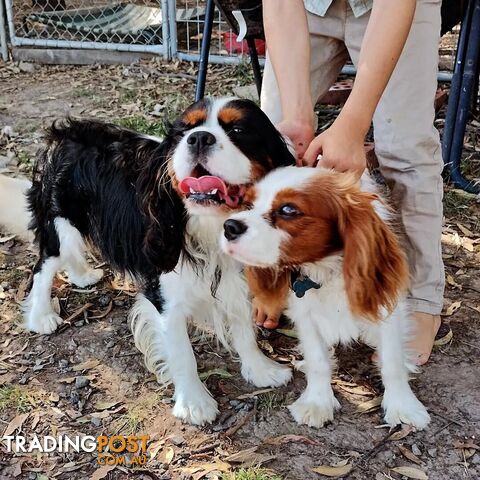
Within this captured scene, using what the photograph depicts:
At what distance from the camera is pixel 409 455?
2146mm

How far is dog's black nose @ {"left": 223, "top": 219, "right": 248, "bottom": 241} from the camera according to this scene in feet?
5.79

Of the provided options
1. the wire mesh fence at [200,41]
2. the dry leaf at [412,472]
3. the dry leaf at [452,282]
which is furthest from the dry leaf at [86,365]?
the wire mesh fence at [200,41]

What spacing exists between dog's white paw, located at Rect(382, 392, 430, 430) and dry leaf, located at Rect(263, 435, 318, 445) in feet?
0.89

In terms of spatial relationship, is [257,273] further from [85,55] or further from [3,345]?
[85,55]

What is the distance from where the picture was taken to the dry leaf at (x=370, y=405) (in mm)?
2349

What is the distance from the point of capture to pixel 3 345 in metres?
2.79

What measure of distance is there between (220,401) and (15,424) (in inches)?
27.1

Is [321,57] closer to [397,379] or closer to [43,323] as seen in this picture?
[397,379]

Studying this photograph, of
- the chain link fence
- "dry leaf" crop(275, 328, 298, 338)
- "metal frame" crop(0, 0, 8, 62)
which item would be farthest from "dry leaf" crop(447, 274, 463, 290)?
"metal frame" crop(0, 0, 8, 62)

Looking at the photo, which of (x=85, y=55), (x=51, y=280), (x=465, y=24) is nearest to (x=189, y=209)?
(x=51, y=280)

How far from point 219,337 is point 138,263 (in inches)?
16.2

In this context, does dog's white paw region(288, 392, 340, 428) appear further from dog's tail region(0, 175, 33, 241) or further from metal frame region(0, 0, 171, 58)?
metal frame region(0, 0, 171, 58)

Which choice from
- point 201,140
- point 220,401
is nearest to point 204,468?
point 220,401

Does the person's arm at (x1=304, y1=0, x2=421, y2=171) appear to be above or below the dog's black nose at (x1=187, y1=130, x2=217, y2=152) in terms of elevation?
above
